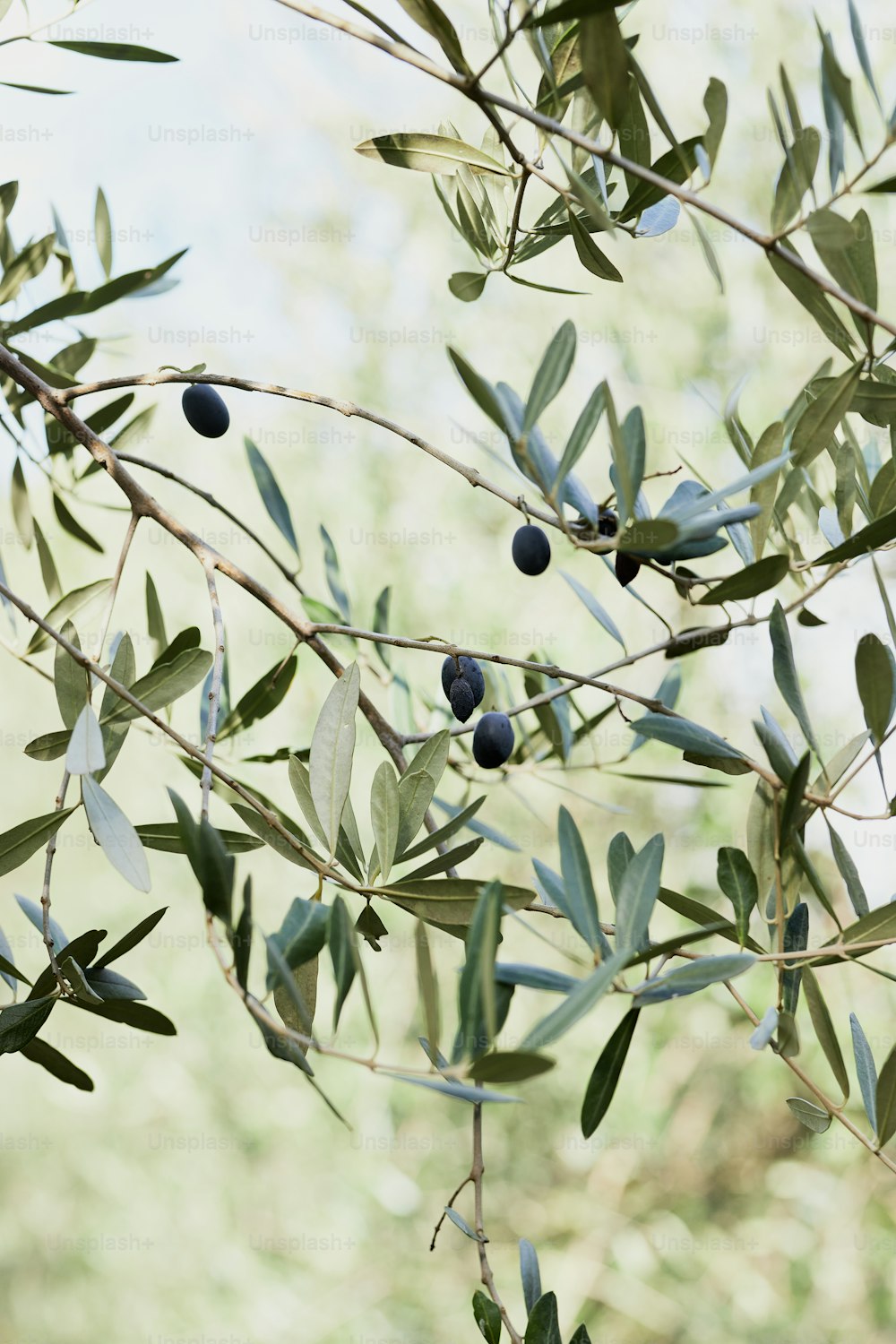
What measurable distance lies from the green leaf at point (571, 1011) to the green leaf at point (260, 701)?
33 centimetres

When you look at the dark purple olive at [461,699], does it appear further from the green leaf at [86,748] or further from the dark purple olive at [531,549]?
the green leaf at [86,748]

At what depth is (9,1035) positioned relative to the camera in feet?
1.31

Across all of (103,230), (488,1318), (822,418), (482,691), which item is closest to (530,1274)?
(488,1318)

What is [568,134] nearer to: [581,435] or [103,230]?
[581,435]

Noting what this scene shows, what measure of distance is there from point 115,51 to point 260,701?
1.03 ft

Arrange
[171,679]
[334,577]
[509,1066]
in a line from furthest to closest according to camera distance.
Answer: [334,577], [171,679], [509,1066]

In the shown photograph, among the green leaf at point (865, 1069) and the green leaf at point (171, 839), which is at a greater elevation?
the green leaf at point (865, 1069)

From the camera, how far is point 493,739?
0.47 meters

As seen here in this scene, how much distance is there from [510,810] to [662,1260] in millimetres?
970

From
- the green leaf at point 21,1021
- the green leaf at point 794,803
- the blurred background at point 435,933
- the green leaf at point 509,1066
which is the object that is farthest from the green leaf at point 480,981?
the blurred background at point 435,933

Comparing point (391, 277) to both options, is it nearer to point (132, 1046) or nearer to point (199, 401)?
point (132, 1046)

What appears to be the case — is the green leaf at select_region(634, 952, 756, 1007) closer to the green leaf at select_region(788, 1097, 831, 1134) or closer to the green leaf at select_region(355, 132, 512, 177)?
the green leaf at select_region(788, 1097, 831, 1134)

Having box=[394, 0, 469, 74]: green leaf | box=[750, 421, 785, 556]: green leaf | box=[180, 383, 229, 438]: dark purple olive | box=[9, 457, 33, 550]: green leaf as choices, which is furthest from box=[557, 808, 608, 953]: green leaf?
box=[9, 457, 33, 550]: green leaf

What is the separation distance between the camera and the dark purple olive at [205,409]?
55cm
